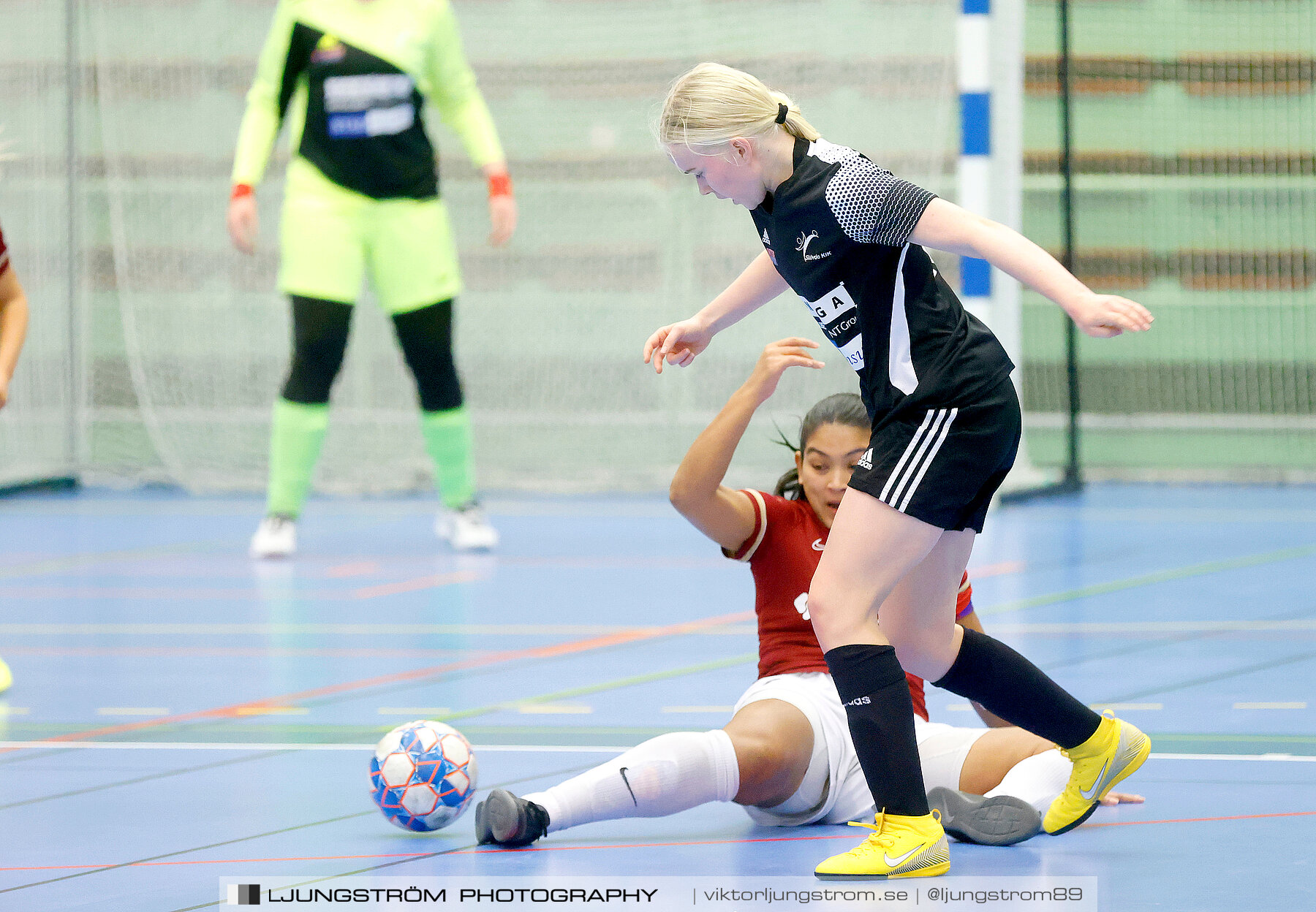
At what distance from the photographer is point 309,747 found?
3811mm

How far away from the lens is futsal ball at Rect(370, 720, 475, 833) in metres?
3.02

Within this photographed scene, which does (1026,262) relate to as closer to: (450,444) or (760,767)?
(760,767)

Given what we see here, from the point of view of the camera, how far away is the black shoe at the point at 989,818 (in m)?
2.95

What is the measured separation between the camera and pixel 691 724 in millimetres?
3969

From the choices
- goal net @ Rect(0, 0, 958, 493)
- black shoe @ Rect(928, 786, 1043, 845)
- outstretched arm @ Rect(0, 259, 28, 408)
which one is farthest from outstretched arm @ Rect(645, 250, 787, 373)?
goal net @ Rect(0, 0, 958, 493)

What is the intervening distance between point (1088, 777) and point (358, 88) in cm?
488

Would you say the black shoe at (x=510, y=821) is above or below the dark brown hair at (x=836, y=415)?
below

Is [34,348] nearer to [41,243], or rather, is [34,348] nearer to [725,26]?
[41,243]

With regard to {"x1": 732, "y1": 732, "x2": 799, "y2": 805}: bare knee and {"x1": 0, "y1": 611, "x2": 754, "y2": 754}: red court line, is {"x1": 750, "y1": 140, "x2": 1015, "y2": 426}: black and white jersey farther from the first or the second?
{"x1": 0, "y1": 611, "x2": 754, "y2": 754}: red court line

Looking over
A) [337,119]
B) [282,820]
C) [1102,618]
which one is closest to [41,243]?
[337,119]

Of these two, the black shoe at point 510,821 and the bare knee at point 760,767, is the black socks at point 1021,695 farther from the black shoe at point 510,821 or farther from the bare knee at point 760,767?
the black shoe at point 510,821

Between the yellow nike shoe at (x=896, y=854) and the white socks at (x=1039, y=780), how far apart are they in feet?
0.97

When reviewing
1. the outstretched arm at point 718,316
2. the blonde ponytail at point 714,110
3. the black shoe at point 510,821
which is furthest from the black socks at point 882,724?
the blonde ponytail at point 714,110

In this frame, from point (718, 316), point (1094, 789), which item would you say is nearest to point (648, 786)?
point (1094, 789)
